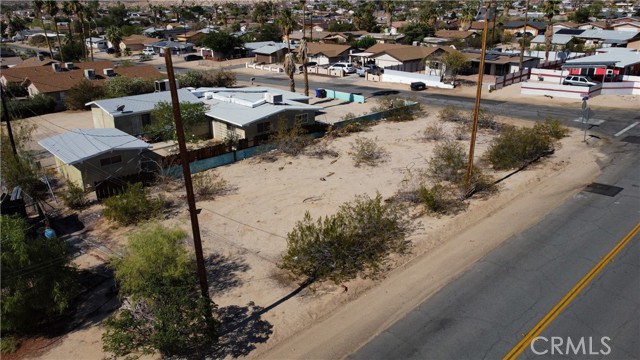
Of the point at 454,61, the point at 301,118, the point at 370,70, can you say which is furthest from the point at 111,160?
the point at 370,70

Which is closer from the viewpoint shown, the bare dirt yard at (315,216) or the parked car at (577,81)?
the bare dirt yard at (315,216)

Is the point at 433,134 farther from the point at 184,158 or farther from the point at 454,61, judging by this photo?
the point at 184,158

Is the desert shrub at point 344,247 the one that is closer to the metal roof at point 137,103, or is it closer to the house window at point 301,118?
the house window at point 301,118

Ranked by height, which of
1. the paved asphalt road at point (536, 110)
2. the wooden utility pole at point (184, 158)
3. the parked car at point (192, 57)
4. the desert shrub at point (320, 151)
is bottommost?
the paved asphalt road at point (536, 110)

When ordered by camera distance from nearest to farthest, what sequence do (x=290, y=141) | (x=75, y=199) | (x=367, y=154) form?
(x=75, y=199), (x=367, y=154), (x=290, y=141)

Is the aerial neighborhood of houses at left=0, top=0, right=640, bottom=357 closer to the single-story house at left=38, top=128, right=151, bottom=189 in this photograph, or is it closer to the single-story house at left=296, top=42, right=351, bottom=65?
the single-story house at left=38, top=128, right=151, bottom=189

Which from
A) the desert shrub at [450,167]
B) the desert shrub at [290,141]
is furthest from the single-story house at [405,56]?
the desert shrub at [450,167]

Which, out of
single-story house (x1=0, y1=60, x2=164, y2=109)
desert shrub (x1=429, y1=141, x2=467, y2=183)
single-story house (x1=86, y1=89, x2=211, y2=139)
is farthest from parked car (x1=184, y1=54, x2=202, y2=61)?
desert shrub (x1=429, y1=141, x2=467, y2=183)
